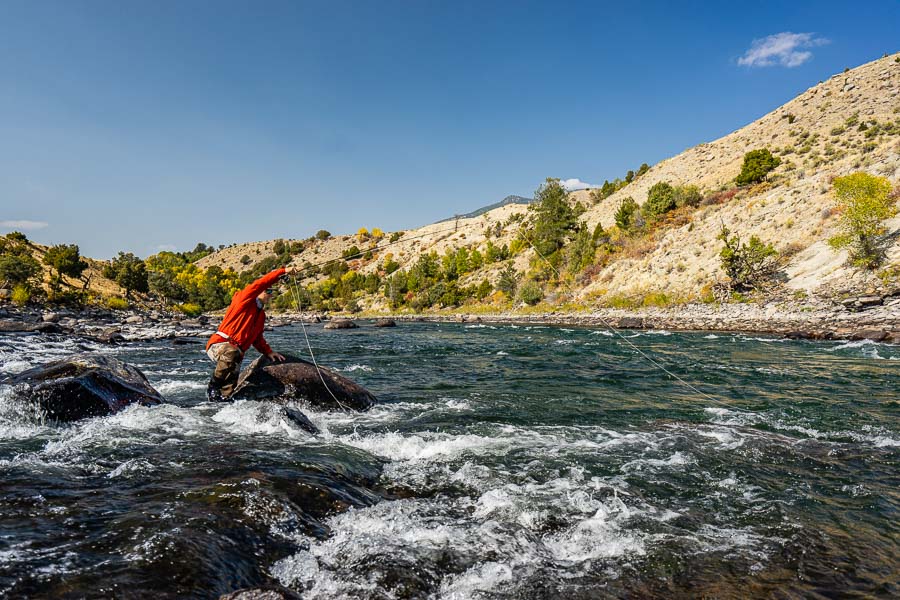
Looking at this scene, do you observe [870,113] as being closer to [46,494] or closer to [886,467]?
[886,467]

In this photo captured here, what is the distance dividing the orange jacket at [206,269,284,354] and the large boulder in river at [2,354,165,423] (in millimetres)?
1810

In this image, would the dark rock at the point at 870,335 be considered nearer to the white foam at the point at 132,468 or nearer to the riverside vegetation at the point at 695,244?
the riverside vegetation at the point at 695,244

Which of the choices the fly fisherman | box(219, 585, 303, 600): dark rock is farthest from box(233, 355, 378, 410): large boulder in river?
box(219, 585, 303, 600): dark rock

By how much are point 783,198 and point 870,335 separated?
25.2 m

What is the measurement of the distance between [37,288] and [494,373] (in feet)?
138

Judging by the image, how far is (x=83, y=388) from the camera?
823cm

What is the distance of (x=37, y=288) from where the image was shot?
37.2 metres

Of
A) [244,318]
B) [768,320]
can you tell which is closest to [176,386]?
[244,318]

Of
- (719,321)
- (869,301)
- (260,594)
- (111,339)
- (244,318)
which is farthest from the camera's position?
(719,321)

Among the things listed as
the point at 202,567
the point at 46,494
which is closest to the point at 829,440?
the point at 202,567

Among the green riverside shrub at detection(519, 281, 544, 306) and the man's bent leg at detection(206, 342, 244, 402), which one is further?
the green riverside shrub at detection(519, 281, 544, 306)

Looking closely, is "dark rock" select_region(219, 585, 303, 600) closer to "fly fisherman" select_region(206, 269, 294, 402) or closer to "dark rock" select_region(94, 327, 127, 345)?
"fly fisherman" select_region(206, 269, 294, 402)

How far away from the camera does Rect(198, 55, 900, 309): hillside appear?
108 ft

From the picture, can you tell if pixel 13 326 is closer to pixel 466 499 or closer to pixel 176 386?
pixel 176 386
